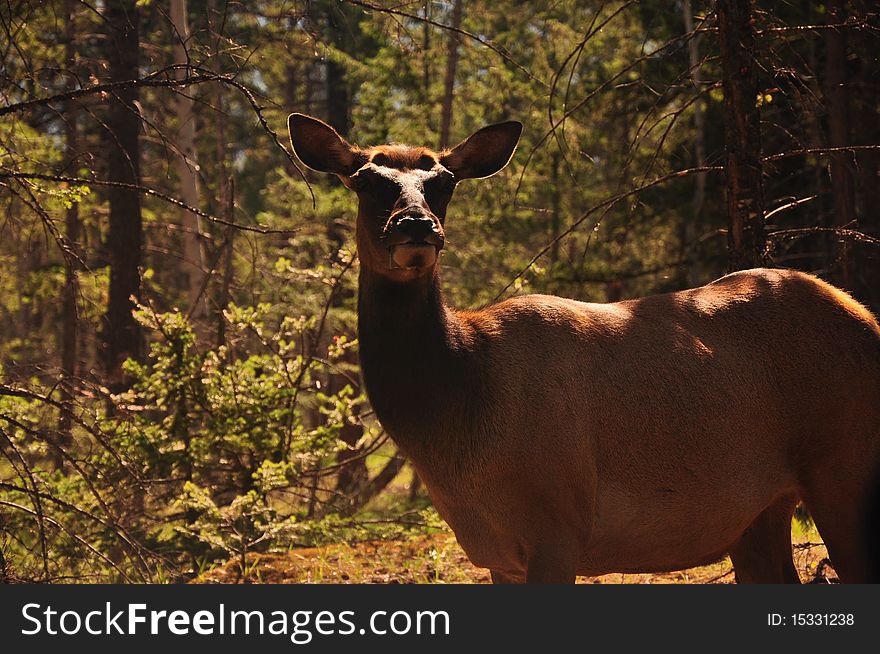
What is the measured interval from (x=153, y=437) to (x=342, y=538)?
2270 millimetres

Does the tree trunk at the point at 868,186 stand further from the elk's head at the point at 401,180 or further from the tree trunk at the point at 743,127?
the elk's head at the point at 401,180

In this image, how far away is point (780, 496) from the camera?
19.4 feet

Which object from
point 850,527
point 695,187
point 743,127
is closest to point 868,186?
point 743,127

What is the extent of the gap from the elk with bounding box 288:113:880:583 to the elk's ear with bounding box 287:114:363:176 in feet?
0.03

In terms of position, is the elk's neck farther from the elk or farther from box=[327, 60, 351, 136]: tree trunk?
box=[327, 60, 351, 136]: tree trunk

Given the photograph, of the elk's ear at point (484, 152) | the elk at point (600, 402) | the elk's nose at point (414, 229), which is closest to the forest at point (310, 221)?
the elk's ear at point (484, 152)

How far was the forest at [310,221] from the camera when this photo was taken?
7.00 metres

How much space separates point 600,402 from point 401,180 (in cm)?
171

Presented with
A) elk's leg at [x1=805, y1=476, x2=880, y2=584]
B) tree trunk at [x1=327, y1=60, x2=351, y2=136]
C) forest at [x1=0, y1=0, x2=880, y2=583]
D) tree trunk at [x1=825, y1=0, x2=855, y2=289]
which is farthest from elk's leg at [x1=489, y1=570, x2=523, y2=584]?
tree trunk at [x1=327, y1=60, x2=351, y2=136]

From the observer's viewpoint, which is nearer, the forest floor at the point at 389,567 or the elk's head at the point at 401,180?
the elk's head at the point at 401,180

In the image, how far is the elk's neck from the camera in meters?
5.30

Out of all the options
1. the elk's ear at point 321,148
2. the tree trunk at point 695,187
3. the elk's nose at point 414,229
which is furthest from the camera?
the tree trunk at point 695,187

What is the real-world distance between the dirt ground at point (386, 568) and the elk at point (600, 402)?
2645 millimetres

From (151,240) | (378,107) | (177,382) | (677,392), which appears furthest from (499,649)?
(151,240)
